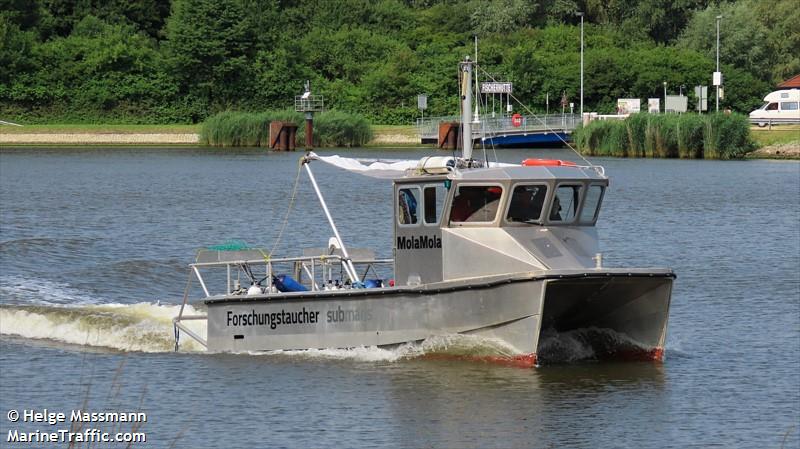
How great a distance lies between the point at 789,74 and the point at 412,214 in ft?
384

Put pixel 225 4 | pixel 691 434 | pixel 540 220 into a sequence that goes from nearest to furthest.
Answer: pixel 691 434
pixel 540 220
pixel 225 4

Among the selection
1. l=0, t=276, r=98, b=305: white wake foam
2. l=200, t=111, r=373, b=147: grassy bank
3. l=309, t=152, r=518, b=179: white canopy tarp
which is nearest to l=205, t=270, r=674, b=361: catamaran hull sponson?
l=309, t=152, r=518, b=179: white canopy tarp

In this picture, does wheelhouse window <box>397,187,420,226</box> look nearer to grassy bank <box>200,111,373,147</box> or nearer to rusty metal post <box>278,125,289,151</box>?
rusty metal post <box>278,125,289,151</box>

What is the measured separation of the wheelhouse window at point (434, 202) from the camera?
2342 cm

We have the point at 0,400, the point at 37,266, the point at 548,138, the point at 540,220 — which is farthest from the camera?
the point at 548,138

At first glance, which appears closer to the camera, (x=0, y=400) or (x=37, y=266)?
(x=0, y=400)

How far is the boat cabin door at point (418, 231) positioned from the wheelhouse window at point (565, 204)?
5.73 ft

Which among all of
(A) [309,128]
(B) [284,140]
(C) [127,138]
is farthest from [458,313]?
(C) [127,138]

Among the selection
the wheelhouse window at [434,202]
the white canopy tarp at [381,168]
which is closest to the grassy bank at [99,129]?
the white canopy tarp at [381,168]

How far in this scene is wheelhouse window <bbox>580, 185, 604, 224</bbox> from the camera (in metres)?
23.3

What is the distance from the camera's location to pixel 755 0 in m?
141

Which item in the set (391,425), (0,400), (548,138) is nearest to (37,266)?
(0,400)

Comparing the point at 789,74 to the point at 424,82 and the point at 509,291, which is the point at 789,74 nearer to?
the point at 424,82

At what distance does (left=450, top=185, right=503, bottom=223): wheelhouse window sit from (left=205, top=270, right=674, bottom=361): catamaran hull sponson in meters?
1.08
